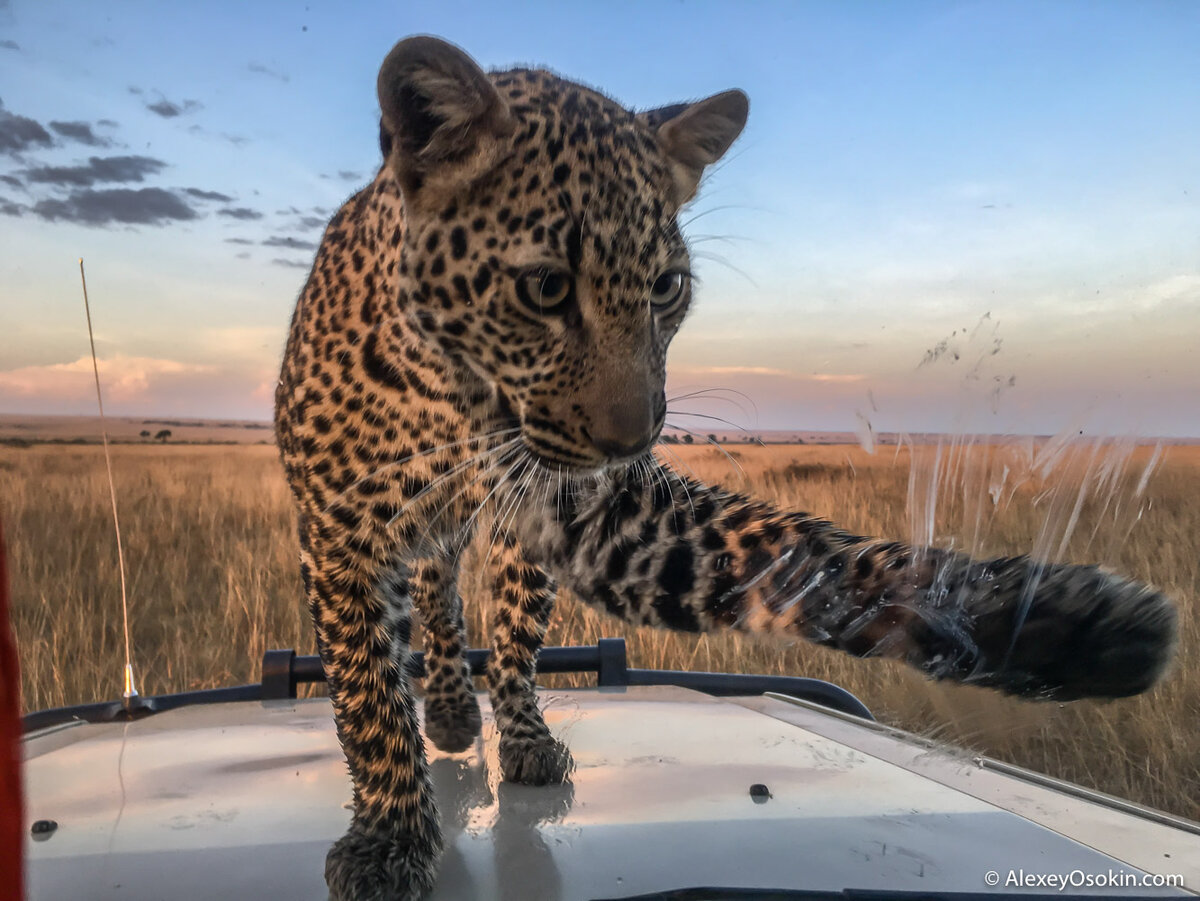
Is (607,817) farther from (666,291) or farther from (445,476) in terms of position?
(666,291)

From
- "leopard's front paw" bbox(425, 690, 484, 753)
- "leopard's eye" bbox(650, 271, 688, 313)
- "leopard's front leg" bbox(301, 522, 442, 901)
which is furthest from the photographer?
"leopard's front paw" bbox(425, 690, 484, 753)

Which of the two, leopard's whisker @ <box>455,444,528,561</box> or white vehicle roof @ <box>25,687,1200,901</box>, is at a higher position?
leopard's whisker @ <box>455,444,528,561</box>

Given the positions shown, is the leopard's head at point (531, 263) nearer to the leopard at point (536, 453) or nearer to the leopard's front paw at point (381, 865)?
the leopard at point (536, 453)

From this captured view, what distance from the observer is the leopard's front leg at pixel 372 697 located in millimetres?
1180

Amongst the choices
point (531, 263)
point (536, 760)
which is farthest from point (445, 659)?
point (531, 263)

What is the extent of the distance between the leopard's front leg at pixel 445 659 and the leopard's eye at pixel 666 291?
605 mm

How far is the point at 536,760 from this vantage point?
141 cm

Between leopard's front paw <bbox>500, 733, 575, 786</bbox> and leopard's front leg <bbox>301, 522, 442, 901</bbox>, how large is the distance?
0.56 feet

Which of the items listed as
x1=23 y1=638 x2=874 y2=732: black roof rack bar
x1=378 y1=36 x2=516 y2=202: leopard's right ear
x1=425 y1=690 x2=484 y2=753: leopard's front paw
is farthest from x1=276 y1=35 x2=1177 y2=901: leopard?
x1=23 y1=638 x2=874 y2=732: black roof rack bar

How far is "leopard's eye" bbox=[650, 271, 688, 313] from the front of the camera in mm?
1296

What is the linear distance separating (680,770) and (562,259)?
78 cm

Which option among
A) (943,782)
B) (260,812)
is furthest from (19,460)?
(943,782)

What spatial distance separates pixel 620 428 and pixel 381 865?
2.06 feet

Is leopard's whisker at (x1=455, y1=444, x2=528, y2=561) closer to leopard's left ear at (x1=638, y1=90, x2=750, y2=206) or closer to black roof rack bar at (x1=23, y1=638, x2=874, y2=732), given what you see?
black roof rack bar at (x1=23, y1=638, x2=874, y2=732)
